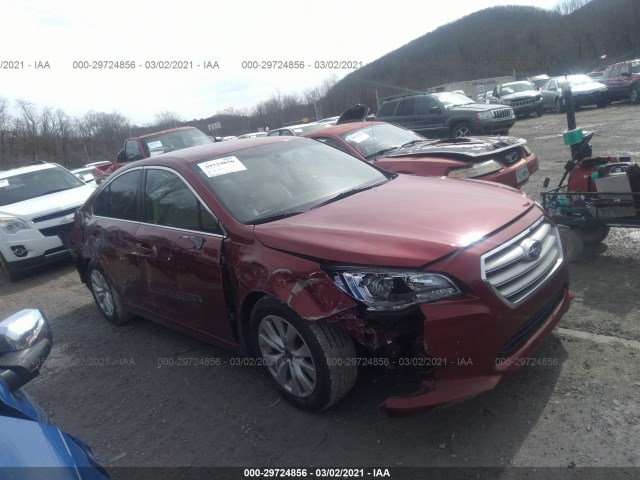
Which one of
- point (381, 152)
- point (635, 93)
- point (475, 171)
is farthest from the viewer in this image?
point (635, 93)

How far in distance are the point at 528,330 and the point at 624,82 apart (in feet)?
75.3

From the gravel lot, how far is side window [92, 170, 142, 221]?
1.24 m

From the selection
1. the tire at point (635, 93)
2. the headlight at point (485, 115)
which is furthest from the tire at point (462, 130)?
the tire at point (635, 93)

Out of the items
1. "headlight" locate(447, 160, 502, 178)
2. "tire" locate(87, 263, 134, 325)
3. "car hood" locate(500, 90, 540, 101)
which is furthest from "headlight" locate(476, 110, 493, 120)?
"tire" locate(87, 263, 134, 325)

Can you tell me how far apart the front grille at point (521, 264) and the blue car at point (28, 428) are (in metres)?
1.95

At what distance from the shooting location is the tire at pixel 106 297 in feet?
16.4

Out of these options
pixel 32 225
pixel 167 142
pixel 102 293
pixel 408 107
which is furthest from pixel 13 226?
pixel 408 107

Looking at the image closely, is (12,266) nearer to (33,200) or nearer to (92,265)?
(33,200)

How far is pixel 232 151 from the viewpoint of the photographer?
4.08 meters

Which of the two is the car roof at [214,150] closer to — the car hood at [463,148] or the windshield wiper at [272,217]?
the windshield wiper at [272,217]

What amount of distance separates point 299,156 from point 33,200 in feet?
20.6

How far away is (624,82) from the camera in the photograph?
21219mm

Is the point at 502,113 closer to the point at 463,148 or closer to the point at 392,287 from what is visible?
the point at 463,148

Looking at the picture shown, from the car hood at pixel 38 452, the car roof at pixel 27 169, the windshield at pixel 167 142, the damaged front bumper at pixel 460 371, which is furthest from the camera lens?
the windshield at pixel 167 142
